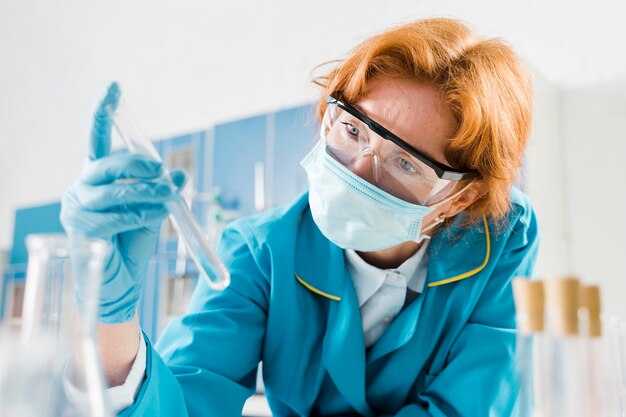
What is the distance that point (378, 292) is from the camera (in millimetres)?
1331

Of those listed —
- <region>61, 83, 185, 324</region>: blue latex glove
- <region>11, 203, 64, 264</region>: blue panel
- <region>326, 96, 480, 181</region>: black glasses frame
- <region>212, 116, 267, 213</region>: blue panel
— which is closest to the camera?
<region>61, 83, 185, 324</region>: blue latex glove

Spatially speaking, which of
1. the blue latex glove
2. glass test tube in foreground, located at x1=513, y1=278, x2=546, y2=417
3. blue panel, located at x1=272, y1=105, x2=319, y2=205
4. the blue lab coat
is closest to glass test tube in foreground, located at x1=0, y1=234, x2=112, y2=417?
the blue latex glove

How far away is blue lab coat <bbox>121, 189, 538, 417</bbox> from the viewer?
3.95 feet

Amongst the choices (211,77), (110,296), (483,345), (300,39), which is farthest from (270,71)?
(110,296)

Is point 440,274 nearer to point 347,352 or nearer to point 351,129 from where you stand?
point 347,352

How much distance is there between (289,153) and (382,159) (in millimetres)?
2226

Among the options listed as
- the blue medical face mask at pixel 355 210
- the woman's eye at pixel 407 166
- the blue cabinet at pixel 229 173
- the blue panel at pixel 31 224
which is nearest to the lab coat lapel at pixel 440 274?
the blue medical face mask at pixel 355 210

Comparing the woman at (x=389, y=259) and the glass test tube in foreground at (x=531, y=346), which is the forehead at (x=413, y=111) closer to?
the woman at (x=389, y=259)

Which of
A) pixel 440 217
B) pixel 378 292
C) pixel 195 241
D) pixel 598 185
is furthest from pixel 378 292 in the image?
pixel 598 185

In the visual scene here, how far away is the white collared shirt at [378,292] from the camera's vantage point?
51.9 inches

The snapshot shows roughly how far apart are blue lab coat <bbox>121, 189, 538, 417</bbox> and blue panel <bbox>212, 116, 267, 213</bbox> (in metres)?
2.22

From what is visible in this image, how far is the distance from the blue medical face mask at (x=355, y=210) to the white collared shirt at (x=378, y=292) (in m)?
0.08

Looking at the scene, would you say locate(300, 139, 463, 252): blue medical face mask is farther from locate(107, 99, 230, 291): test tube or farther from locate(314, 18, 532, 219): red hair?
locate(107, 99, 230, 291): test tube

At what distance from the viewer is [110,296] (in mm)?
802
